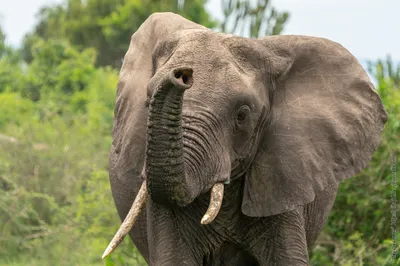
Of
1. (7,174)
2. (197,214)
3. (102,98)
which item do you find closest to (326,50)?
(197,214)

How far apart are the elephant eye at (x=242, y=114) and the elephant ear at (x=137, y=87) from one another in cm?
48

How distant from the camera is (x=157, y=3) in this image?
101 ft

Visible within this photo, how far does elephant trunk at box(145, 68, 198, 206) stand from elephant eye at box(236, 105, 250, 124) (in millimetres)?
492

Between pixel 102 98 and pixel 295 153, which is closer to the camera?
pixel 295 153

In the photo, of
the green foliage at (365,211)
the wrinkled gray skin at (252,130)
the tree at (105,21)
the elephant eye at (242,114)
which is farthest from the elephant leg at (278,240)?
the tree at (105,21)

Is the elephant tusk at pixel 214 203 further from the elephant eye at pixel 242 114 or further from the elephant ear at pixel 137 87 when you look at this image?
the elephant ear at pixel 137 87

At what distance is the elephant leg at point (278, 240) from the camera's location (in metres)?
5.40

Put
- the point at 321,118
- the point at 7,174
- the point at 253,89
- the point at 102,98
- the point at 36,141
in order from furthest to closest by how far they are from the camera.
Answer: the point at 102,98
the point at 36,141
the point at 7,174
the point at 321,118
the point at 253,89

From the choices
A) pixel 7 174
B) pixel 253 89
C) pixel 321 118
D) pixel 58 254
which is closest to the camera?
pixel 253 89

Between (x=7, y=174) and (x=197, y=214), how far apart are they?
5.28m

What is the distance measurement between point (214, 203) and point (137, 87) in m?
1.03

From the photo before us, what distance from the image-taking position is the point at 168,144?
4.50 metres

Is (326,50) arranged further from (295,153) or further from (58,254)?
(58,254)

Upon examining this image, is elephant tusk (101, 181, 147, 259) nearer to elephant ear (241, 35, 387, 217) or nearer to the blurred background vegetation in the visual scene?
elephant ear (241, 35, 387, 217)
